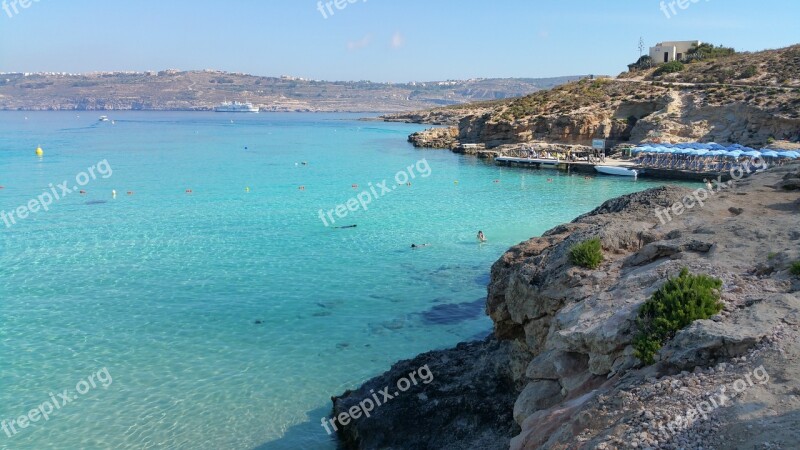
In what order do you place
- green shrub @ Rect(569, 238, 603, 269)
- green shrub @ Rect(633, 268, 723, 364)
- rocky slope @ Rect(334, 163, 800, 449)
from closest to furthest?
rocky slope @ Rect(334, 163, 800, 449)
green shrub @ Rect(633, 268, 723, 364)
green shrub @ Rect(569, 238, 603, 269)

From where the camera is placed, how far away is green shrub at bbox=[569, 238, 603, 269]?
10.3 m

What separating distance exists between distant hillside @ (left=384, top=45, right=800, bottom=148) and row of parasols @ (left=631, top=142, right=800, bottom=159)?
5.87m

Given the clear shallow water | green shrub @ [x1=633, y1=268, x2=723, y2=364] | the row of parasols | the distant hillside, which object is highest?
the distant hillside

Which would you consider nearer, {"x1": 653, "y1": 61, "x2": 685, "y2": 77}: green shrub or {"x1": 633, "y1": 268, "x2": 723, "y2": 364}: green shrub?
{"x1": 633, "y1": 268, "x2": 723, "y2": 364}: green shrub

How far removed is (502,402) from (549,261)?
2722 mm

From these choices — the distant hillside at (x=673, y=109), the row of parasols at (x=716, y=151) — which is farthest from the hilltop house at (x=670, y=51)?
the row of parasols at (x=716, y=151)

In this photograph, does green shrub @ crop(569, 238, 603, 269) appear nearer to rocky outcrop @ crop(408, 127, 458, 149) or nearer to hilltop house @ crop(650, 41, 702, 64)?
rocky outcrop @ crop(408, 127, 458, 149)

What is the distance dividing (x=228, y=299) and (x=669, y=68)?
7474 cm

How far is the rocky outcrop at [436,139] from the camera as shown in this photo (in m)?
81.2

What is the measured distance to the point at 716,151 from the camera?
155 ft

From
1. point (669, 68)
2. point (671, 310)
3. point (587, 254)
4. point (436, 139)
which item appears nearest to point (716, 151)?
point (669, 68)

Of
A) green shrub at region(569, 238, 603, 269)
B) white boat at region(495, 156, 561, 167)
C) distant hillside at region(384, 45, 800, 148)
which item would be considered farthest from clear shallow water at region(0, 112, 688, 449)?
distant hillside at region(384, 45, 800, 148)

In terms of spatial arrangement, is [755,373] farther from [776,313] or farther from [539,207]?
[539,207]

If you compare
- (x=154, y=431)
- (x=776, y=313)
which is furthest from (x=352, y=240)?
(x=776, y=313)
